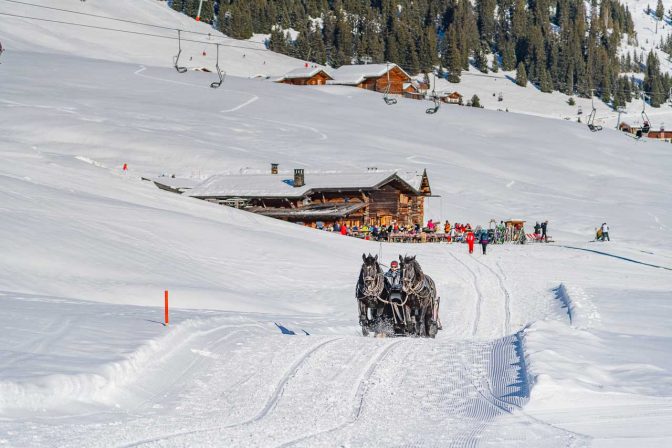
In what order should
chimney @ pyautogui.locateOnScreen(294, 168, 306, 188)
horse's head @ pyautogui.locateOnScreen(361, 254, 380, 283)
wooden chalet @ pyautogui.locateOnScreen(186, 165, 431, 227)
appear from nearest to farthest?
horse's head @ pyautogui.locateOnScreen(361, 254, 380, 283)
wooden chalet @ pyautogui.locateOnScreen(186, 165, 431, 227)
chimney @ pyautogui.locateOnScreen(294, 168, 306, 188)

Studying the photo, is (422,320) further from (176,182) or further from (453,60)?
(453,60)

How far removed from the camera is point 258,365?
13.9m

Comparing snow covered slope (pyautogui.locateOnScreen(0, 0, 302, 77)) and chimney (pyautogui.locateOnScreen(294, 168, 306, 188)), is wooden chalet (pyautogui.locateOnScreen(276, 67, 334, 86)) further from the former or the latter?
chimney (pyautogui.locateOnScreen(294, 168, 306, 188))

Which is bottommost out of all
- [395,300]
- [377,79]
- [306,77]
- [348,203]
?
[395,300]

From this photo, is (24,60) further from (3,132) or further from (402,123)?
(402,123)

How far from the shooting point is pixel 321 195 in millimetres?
54281

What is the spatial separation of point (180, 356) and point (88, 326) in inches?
92.8

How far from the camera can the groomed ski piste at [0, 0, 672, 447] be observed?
10.7m

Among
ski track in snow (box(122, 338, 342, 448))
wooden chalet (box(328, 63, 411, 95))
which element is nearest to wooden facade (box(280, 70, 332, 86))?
wooden chalet (box(328, 63, 411, 95))

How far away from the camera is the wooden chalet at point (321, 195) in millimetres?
51938

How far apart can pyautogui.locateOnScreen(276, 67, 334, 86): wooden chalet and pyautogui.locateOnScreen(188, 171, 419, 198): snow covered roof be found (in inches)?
2569

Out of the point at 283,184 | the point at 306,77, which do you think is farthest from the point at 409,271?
the point at 306,77

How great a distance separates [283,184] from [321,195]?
2258mm

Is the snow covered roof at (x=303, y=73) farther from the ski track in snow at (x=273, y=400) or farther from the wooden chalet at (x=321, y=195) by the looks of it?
the ski track in snow at (x=273, y=400)
